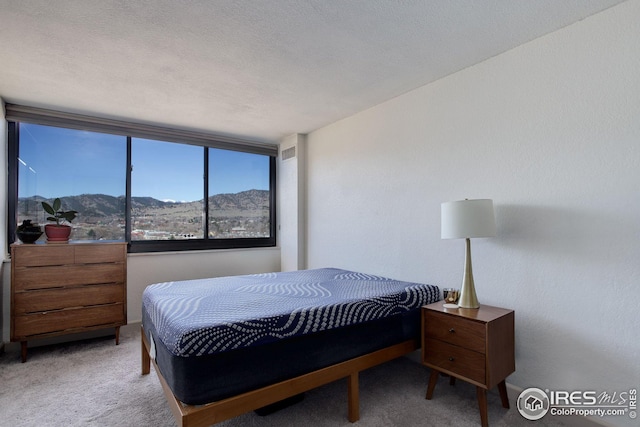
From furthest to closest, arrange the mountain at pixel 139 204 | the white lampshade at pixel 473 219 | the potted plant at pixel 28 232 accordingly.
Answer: the mountain at pixel 139 204 → the potted plant at pixel 28 232 → the white lampshade at pixel 473 219

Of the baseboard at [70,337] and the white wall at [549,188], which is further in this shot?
the baseboard at [70,337]

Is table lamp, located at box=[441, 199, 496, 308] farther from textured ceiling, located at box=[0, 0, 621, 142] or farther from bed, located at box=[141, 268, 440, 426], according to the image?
textured ceiling, located at box=[0, 0, 621, 142]

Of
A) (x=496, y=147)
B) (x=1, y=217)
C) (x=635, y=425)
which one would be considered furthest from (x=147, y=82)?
(x=635, y=425)

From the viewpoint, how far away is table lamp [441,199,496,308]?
6.53 ft

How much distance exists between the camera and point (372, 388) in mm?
2270

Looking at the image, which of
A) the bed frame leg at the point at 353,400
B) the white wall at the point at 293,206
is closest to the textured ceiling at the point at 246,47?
the white wall at the point at 293,206

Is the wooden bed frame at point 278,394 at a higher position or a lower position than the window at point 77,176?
lower

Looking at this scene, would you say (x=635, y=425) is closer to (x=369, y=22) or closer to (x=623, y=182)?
(x=623, y=182)

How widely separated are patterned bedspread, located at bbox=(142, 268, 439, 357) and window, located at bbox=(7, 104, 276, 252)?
1.61 meters

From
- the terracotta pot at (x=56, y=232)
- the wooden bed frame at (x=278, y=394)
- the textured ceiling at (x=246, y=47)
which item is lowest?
the wooden bed frame at (x=278, y=394)

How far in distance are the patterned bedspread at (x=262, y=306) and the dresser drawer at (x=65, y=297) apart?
975mm

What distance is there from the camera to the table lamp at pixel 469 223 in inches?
78.4

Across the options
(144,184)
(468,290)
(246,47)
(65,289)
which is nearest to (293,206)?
(144,184)

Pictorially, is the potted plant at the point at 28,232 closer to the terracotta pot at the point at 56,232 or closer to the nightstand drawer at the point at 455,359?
the terracotta pot at the point at 56,232
